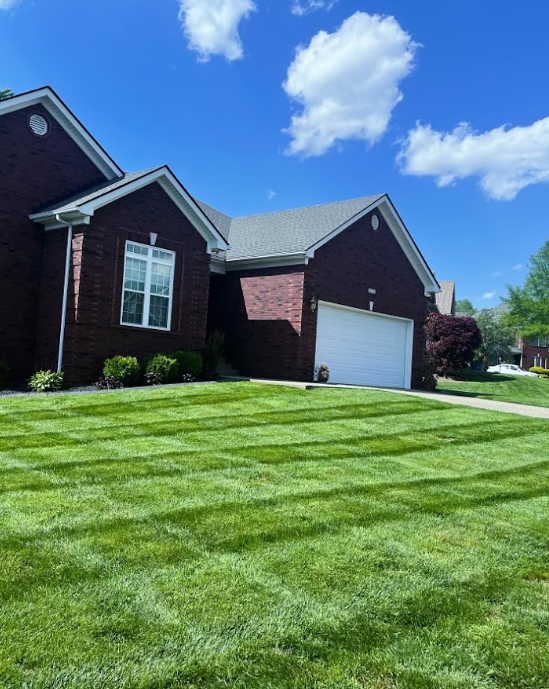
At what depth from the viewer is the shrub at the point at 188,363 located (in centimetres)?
1398

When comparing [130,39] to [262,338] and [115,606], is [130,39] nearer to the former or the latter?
[262,338]

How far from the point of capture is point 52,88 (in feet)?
46.7

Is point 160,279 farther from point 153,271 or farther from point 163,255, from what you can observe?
point 163,255

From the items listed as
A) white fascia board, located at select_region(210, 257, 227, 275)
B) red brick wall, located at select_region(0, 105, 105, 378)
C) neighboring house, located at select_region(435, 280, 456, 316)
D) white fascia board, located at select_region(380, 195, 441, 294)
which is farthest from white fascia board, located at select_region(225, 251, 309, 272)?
neighboring house, located at select_region(435, 280, 456, 316)

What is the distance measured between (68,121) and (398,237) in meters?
11.2

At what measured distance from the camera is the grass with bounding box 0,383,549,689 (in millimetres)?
2564

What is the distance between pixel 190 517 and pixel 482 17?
46.8 feet

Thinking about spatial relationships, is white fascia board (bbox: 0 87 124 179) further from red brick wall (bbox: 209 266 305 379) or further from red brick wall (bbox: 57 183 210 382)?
red brick wall (bbox: 209 266 305 379)

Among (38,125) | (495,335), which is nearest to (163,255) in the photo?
(38,125)

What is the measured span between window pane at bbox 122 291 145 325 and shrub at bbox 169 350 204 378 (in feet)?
4.12

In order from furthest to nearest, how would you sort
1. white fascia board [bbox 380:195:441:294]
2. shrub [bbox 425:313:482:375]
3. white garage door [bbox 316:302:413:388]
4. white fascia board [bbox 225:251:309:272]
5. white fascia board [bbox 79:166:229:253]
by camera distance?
shrub [bbox 425:313:482:375]
white fascia board [bbox 380:195:441:294]
white garage door [bbox 316:302:413:388]
white fascia board [bbox 225:251:309:272]
white fascia board [bbox 79:166:229:253]

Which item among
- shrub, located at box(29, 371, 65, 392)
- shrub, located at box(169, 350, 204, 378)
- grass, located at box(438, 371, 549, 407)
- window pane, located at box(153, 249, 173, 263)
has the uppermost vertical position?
window pane, located at box(153, 249, 173, 263)

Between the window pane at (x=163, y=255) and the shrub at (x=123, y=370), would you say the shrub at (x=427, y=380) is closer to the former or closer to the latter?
the window pane at (x=163, y=255)

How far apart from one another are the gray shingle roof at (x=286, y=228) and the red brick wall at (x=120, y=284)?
263 centimetres
